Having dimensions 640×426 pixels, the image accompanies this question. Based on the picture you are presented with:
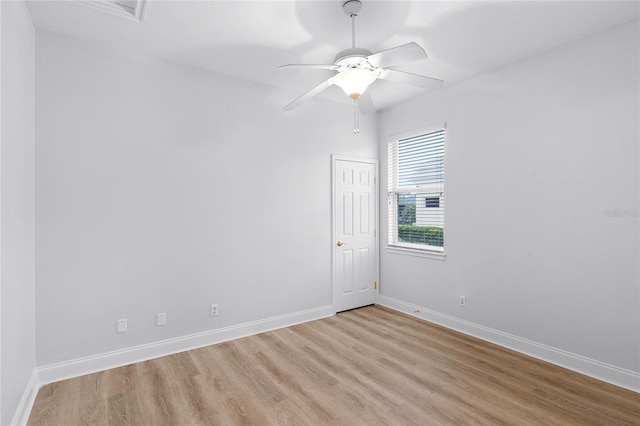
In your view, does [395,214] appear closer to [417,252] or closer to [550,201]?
[417,252]

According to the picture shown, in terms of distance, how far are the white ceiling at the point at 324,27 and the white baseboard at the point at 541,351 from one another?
9.01ft

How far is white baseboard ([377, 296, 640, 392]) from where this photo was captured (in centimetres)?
257

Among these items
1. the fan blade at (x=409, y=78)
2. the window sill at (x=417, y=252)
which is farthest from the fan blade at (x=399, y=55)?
the window sill at (x=417, y=252)

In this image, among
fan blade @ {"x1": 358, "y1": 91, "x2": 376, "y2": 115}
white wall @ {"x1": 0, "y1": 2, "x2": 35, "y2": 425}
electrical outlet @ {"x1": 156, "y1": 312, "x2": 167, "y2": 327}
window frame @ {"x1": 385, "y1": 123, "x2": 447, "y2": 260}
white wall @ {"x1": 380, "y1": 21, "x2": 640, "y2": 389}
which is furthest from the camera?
window frame @ {"x1": 385, "y1": 123, "x2": 447, "y2": 260}

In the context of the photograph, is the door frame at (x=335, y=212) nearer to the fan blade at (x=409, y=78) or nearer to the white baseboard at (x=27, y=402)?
the fan blade at (x=409, y=78)

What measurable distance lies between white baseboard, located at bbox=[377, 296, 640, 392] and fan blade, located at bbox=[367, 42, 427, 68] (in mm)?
2829

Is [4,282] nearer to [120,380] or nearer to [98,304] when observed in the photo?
[98,304]

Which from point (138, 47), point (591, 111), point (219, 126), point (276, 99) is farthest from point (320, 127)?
point (591, 111)

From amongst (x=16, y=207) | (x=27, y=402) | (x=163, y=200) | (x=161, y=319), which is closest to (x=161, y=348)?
(x=161, y=319)

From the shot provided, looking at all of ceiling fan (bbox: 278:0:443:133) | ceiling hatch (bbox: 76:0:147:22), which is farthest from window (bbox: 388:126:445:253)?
ceiling hatch (bbox: 76:0:147:22)

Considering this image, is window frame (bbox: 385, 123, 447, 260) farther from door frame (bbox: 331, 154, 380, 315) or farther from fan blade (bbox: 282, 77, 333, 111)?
fan blade (bbox: 282, 77, 333, 111)

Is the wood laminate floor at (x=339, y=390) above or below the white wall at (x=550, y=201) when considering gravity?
below

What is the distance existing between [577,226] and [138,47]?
165 inches

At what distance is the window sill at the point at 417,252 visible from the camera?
4006 mm
